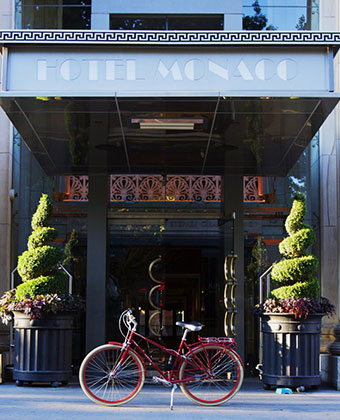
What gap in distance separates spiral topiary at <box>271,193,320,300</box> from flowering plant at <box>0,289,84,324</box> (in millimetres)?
2748

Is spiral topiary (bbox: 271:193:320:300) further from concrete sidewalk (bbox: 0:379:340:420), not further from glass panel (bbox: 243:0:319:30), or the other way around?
glass panel (bbox: 243:0:319:30)

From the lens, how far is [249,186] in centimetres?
1095

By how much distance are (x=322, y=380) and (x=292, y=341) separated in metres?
1.55

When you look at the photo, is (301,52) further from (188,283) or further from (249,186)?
(188,283)

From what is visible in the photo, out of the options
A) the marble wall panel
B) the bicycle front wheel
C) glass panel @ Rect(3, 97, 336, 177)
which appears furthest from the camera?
the marble wall panel

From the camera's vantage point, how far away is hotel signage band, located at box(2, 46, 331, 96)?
7793 millimetres

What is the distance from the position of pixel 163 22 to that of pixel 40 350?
557cm

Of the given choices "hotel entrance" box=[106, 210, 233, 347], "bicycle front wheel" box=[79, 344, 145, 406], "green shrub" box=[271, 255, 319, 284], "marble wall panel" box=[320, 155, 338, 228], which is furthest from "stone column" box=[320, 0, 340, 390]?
"bicycle front wheel" box=[79, 344, 145, 406]

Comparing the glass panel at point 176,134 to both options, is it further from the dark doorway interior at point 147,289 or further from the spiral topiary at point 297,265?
the dark doorway interior at point 147,289

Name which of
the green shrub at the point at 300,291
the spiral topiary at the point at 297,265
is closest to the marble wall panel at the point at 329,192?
the spiral topiary at the point at 297,265

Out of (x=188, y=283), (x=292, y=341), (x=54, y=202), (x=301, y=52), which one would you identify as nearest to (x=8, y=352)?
(x=54, y=202)

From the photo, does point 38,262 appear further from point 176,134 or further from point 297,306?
point 297,306

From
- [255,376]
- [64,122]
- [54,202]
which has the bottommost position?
[255,376]

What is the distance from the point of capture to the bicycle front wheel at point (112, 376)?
713cm
